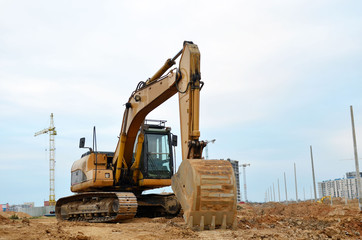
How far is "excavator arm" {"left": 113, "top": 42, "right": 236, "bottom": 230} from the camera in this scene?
8859 millimetres

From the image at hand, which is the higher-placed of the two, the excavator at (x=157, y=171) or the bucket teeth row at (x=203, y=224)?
the excavator at (x=157, y=171)

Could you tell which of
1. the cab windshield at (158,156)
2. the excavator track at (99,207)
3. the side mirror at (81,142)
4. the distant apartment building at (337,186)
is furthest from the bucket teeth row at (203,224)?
the distant apartment building at (337,186)

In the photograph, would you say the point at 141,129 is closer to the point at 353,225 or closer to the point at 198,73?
the point at 198,73

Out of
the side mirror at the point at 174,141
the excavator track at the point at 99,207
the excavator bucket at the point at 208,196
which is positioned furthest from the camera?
the side mirror at the point at 174,141

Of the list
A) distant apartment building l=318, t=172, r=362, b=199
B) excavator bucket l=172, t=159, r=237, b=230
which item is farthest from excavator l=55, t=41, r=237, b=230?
distant apartment building l=318, t=172, r=362, b=199

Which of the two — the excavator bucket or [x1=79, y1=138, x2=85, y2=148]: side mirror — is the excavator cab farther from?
the excavator bucket

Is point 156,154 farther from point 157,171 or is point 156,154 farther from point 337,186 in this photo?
point 337,186

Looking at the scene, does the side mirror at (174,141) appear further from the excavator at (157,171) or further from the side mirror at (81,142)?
the side mirror at (81,142)

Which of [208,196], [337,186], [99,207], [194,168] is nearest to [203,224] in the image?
[208,196]

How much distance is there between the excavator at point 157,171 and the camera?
8.95 metres

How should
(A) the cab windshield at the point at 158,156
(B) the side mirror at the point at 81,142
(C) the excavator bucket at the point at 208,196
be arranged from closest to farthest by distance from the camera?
(C) the excavator bucket at the point at 208,196 → (B) the side mirror at the point at 81,142 → (A) the cab windshield at the point at 158,156

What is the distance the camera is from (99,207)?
47.1 feet

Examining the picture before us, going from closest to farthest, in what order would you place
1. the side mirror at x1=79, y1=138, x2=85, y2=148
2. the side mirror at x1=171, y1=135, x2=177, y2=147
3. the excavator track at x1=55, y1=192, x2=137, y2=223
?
the excavator track at x1=55, y1=192, x2=137, y2=223, the side mirror at x1=79, y1=138, x2=85, y2=148, the side mirror at x1=171, y1=135, x2=177, y2=147

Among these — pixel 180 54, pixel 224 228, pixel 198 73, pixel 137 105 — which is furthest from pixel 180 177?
pixel 137 105
